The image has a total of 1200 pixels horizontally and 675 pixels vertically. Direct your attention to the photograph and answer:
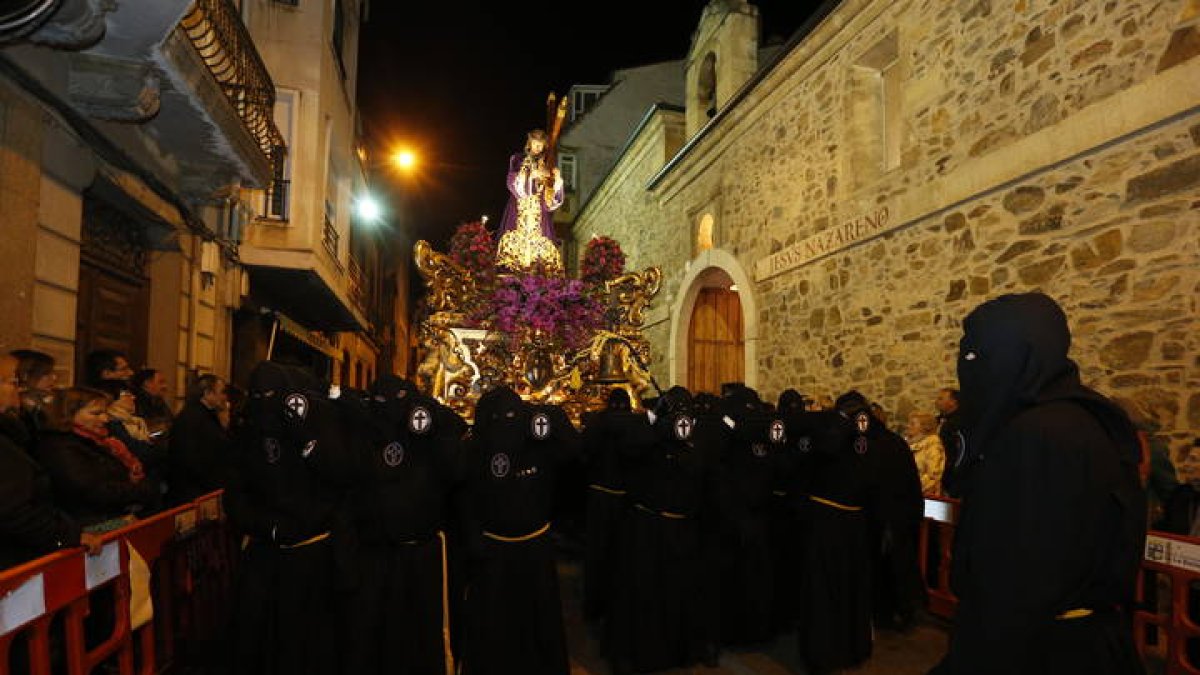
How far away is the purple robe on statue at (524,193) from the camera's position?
8820mm

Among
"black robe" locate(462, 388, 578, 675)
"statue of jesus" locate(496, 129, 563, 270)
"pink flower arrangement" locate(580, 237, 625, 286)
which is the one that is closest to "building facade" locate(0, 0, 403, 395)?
"statue of jesus" locate(496, 129, 563, 270)

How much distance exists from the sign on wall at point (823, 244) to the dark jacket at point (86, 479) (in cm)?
752

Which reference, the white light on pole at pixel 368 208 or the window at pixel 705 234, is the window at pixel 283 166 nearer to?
the window at pixel 705 234

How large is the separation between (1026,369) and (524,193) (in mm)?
7316

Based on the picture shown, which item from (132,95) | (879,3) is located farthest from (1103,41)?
(132,95)

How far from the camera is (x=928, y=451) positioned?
6.69 m

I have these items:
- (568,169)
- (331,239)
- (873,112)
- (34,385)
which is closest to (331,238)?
(331,239)

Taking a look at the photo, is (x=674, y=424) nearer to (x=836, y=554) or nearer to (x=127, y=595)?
(x=836, y=554)

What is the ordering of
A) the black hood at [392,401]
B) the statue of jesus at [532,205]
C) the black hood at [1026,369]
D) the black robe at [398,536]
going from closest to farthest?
the black hood at [1026,369] → the black robe at [398,536] → the black hood at [392,401] → the statue of jesus at [532,205]

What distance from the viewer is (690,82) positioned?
15398 mm


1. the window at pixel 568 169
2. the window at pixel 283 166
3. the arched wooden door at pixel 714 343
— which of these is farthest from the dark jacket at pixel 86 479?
the window at pixel 568 169

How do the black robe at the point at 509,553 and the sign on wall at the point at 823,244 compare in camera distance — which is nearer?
the black robe at the point at 509,553

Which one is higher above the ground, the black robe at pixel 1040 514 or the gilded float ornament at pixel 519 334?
the gilded float ornament at pixel 519 334

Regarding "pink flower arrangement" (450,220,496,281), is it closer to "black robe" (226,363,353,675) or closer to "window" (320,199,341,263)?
"black robe" (226,363,353,675)
